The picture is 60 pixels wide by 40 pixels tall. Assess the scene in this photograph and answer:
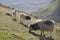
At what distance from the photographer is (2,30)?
2519 cm

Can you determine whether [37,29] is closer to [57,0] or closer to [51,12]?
[51,12]

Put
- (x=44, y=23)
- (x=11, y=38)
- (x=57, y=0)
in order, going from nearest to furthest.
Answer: (x=11, y=38) < (x=44, y=23) < (x=57, y=0)

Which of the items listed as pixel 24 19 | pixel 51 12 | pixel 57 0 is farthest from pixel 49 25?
pixel 57 0

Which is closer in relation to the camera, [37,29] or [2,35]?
[2,35]

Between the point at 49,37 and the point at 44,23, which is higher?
the point at 44,23

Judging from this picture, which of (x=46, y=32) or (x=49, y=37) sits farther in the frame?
(x=46, y=32)

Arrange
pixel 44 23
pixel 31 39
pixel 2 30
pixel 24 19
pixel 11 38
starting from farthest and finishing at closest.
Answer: pixel 24 19, pixel 44 23, pixel 2 30, pixel 31 39, pixel 11 38

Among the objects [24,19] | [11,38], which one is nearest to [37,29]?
[11,38]

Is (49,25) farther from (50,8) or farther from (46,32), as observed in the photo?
(50,8)

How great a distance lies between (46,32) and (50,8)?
307ft

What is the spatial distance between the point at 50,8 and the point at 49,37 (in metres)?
95.8

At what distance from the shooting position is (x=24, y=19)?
3606 cm

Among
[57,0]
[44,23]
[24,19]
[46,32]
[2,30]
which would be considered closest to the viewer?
[2,30]

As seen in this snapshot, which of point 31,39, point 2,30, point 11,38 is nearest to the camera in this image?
point 11,38
